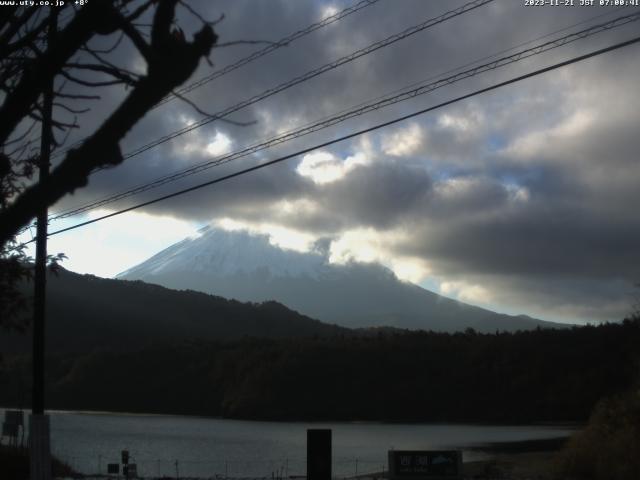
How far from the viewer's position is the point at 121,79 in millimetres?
6004

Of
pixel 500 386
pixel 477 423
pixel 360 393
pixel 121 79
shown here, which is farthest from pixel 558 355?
pixel 121 79

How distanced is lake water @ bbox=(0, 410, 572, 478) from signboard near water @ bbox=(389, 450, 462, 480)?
1717cm

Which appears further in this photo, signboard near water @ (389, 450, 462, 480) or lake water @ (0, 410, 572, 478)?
lake water @ (0, 410, 572, 478)

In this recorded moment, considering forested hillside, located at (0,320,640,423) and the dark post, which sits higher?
the dark post

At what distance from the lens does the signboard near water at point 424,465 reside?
62.2 ft

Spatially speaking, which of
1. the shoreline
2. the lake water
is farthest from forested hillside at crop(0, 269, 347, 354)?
the shoreline

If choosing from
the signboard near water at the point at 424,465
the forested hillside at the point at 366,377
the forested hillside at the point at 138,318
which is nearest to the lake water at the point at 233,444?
the forested hillside at the point at 366,377

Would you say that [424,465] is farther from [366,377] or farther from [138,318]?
[138,318]

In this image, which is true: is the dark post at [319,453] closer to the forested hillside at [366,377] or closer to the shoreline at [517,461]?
the shoreline at [517,461]

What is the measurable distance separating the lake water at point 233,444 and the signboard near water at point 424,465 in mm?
17167

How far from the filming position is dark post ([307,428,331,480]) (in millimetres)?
14266

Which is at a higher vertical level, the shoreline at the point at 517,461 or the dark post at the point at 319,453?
the dark post at the point at 319,453

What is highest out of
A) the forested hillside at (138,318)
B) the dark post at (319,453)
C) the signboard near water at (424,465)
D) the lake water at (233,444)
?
the forested hillside at (138,318)

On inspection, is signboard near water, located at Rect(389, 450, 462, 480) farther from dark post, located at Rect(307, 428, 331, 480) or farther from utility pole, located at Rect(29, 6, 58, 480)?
utility pole, located at Rect(29, 6, 58, 480)
